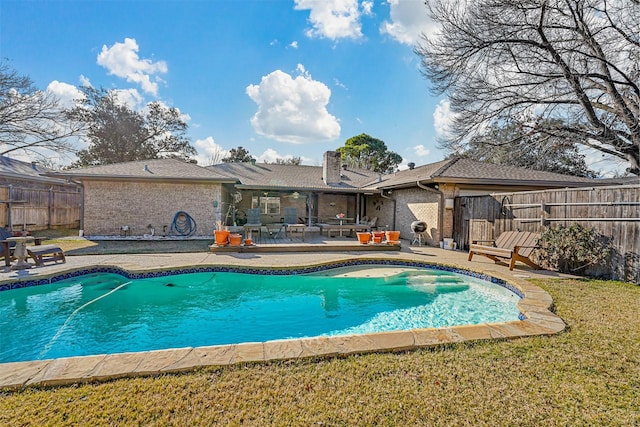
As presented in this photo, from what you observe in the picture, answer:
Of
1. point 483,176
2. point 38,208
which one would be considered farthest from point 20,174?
point 483,176

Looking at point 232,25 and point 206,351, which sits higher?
point 232,25

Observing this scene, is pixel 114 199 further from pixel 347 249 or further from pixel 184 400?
pixel 184 400

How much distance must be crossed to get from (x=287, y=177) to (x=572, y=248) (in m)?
12.8

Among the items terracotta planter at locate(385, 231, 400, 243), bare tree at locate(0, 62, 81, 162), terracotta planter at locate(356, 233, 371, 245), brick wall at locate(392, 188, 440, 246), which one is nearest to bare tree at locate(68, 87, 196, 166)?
bare tree at locate(0, 62, 81, 162)

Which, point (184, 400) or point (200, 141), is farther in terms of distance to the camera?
point (200, 141)

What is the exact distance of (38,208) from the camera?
1487 centimetres

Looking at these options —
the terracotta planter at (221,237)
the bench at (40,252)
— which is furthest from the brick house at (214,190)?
the bench at (40,252)

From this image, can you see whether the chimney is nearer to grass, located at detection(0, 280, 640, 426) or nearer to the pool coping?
the pool coping

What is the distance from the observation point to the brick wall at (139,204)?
12.1 meters

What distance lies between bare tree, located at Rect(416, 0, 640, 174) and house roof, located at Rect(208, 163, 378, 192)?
645cm

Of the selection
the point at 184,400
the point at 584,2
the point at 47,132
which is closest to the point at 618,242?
the point at 584,2

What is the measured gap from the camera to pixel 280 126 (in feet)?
68.9

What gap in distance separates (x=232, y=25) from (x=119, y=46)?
5763 mm

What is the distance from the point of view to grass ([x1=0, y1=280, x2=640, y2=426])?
6.64ft
